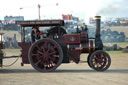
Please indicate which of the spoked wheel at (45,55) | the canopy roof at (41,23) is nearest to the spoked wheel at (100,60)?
the spoked wheel at (45,55)

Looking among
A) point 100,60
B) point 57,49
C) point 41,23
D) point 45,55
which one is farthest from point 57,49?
point 100,60

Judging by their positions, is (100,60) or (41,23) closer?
(41,23)

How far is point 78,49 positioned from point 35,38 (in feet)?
6.21

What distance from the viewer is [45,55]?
12969 millimetres

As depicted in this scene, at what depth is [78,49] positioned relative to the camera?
13.5 meters

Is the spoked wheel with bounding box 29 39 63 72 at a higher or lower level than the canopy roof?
lower

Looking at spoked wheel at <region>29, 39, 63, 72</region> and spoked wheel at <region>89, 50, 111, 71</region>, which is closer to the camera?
spoked wheel at <region>29, 39, 63, 72</region>

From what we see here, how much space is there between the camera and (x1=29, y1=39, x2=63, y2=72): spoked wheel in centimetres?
1288

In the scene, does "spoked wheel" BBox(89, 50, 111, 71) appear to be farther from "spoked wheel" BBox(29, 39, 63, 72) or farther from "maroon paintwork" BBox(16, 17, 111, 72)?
"spoked wheel" BBox(29, 39, 63, 72)

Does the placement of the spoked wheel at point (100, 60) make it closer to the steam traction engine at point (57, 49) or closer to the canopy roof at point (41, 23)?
the steam traction engine at point (57, 49)

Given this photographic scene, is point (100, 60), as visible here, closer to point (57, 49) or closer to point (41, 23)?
point (57, 49)

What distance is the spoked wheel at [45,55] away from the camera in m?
12.9

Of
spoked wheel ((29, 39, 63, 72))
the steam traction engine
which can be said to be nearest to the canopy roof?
the steam traction engine

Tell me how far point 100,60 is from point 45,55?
2400 mm
